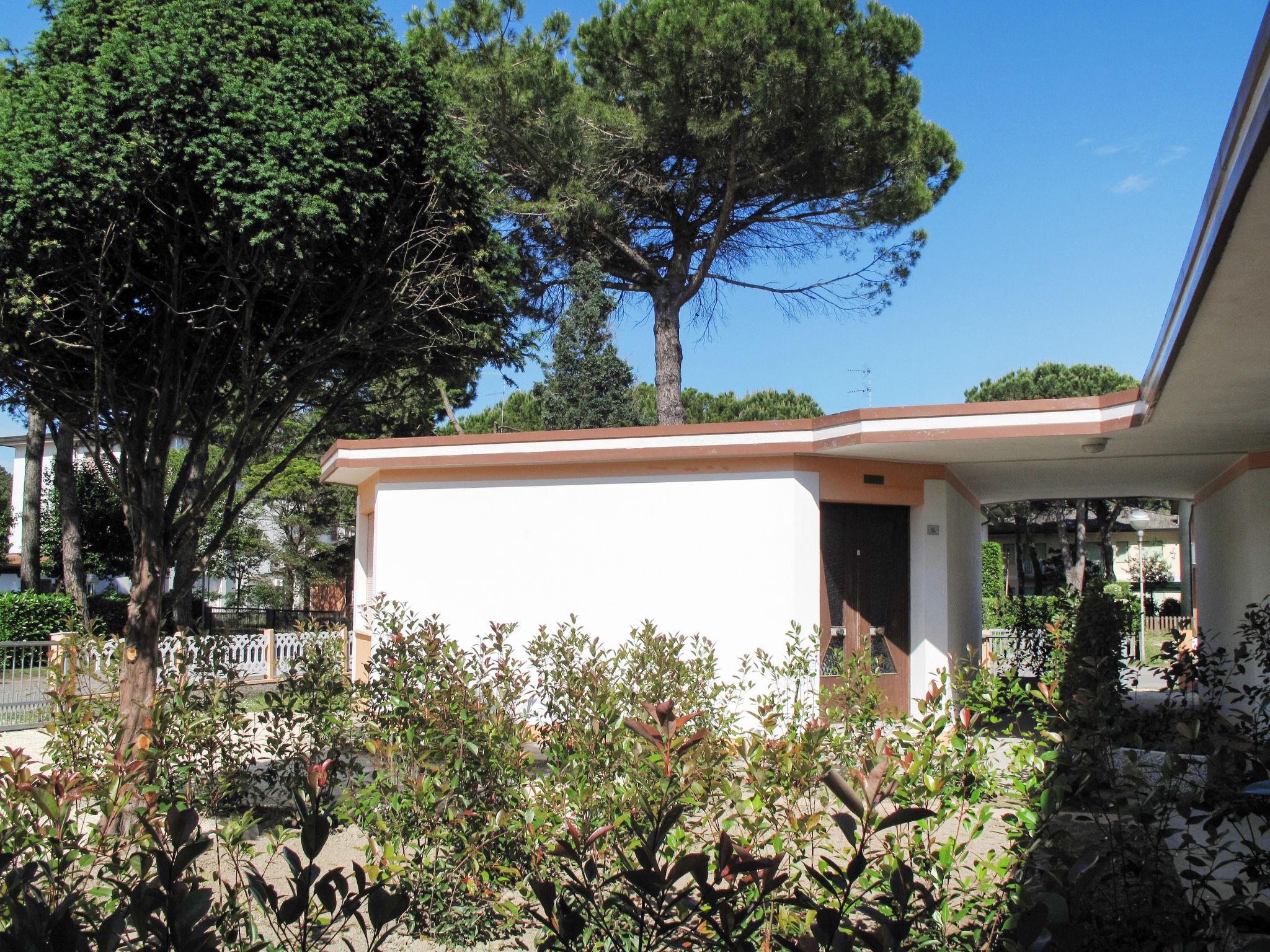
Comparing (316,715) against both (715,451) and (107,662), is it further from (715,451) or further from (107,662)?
(715,451)

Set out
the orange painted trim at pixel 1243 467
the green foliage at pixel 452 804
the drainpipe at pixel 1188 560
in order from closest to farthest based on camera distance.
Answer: the green foliage at pixel 452 804 < the orange painted trim at pixel 1243 467 < the drainpipe at pixel 1188 560

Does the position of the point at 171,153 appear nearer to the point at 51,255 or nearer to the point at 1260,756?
the point at 51,255

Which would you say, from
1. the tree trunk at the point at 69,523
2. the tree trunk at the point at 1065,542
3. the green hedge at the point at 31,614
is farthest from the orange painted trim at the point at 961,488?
the tree trunk at the point at 1065,542

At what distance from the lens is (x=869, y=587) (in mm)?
9461

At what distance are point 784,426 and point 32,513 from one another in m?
18.7

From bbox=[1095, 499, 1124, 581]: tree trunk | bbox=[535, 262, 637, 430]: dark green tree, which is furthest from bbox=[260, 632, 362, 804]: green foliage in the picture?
bbox=[1095, 499, 1124, 581]: tree trunk

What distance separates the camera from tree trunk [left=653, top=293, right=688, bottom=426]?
1672 cm

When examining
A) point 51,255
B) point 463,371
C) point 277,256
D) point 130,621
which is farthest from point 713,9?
point 130,621

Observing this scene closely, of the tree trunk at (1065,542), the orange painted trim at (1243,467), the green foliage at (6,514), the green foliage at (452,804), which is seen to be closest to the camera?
the green foliage at (452,804)

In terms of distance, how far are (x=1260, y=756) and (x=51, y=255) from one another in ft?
20.6

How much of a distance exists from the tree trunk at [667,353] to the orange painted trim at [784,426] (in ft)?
24.7

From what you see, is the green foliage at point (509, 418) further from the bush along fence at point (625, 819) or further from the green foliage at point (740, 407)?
the bush along fence at point (625, 819)

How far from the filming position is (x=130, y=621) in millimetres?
5750

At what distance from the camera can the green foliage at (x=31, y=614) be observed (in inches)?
686
